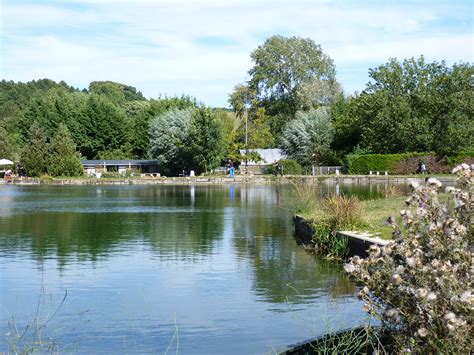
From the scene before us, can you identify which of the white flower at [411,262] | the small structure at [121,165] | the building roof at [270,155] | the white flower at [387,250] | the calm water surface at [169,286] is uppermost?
the building roof at [270,155]

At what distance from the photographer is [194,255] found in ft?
58.5

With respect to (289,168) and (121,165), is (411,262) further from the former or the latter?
(121,165)

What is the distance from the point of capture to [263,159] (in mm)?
76938

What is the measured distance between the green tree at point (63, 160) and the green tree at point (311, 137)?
21059 millimetres

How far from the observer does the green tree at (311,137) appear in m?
70.4

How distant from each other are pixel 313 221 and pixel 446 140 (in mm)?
44663

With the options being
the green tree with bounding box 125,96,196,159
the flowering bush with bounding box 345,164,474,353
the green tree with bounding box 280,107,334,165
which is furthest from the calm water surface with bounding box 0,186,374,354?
the green tree with bounding box 125,96,196,159

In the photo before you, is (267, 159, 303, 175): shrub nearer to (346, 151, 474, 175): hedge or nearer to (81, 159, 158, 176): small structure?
(346, 151, 474, 175): hedge

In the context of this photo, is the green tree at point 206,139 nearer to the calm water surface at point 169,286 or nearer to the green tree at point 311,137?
the green tree at point 311,137

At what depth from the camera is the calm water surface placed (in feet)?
33.3

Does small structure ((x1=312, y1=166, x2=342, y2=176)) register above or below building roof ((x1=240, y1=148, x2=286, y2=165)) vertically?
below

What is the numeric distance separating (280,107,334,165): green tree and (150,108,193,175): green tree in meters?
10.6

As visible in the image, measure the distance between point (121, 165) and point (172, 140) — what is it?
30.3ft

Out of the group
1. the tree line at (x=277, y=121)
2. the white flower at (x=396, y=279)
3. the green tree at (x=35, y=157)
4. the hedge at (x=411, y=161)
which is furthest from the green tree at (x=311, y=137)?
the white flower at (x=396, y=279)
